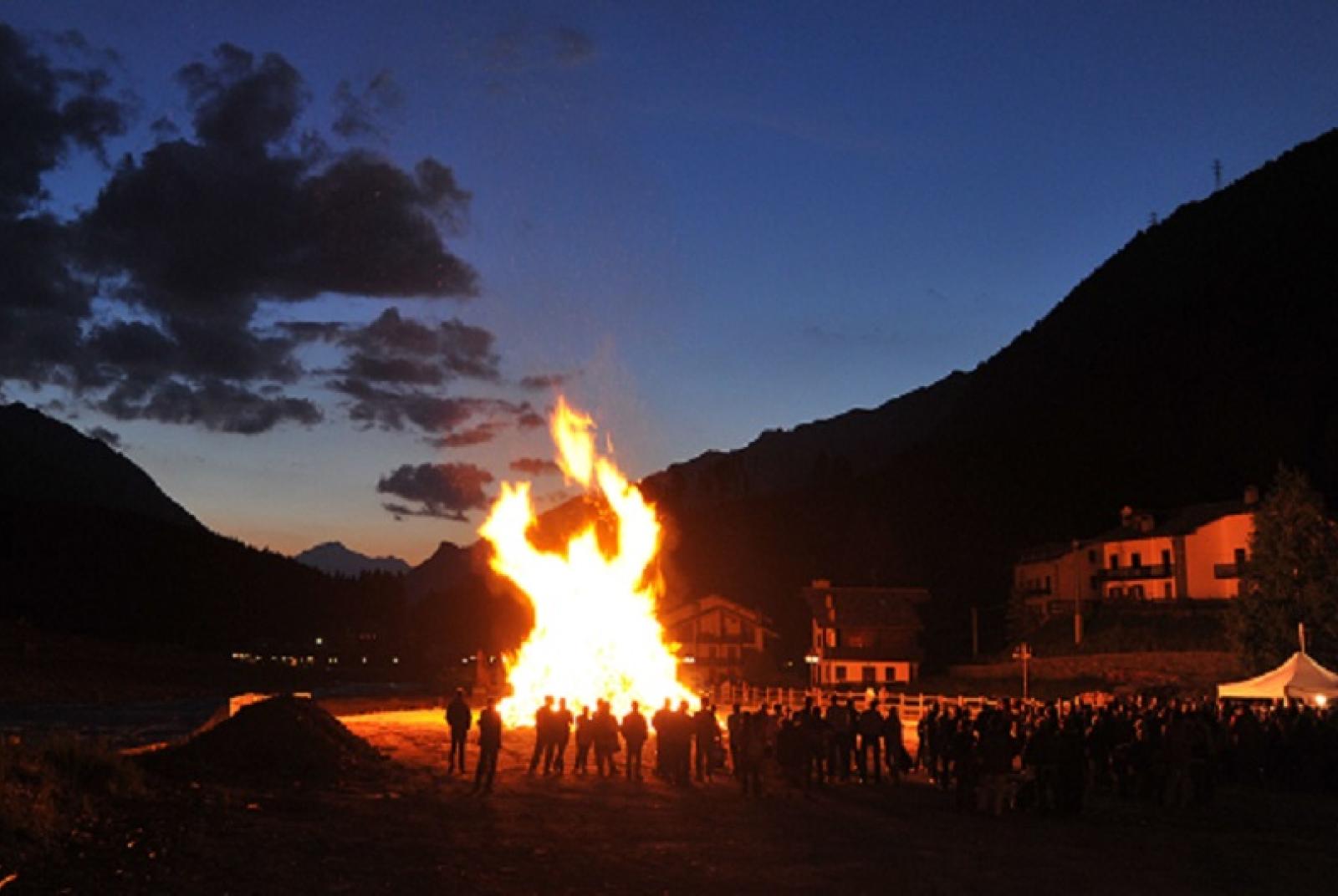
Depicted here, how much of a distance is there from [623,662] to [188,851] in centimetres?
3005

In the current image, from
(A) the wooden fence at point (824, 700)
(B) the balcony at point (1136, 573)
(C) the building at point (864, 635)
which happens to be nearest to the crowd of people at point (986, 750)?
(A) the wooden fence at point (824, 700)

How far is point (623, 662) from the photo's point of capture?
4359 centimetres

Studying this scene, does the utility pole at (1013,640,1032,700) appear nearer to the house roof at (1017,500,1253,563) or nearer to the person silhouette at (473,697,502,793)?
the house roof at (1017,500,1253,563)

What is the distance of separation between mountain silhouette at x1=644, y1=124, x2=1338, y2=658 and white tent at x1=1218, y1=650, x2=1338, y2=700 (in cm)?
5397

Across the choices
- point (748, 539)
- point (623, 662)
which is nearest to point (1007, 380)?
point (748, 539)

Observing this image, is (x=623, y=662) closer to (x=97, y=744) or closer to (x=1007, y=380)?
(x=97, y=744)

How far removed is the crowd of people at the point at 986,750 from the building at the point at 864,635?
148ft

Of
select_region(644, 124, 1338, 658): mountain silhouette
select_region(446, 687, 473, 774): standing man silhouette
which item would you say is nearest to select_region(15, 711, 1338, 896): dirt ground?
select_region(446, 687, 473, 774): standing man silhouette

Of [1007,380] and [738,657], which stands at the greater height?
[1007,380]

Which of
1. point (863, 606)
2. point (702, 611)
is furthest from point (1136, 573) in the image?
point (702, 611)

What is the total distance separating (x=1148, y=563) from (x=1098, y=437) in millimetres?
49415

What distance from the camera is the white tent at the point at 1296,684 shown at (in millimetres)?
30022

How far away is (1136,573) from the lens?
239 feet

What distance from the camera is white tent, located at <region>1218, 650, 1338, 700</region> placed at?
1182 inches
